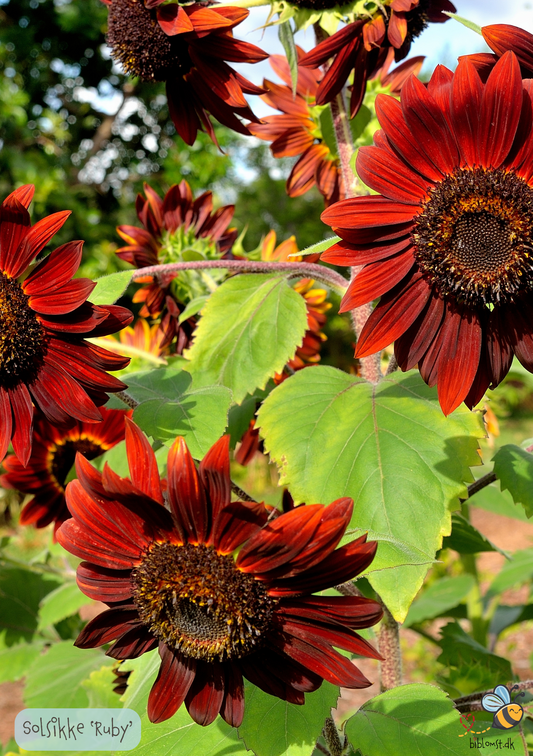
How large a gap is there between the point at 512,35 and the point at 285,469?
0.38 metres

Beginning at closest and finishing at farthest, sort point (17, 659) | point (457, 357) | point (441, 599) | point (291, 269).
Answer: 1. point (457, 357)
2. point (291, 269)
3. point (17, 659)
4. point (441, 599)

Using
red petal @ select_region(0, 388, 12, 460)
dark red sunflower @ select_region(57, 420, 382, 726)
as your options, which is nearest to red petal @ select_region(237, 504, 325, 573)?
dark red sunflower @ select_region(57, 420, 382, 726)

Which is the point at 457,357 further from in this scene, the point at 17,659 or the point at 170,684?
the point at 17,659

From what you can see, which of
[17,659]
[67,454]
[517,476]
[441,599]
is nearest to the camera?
[517,476]

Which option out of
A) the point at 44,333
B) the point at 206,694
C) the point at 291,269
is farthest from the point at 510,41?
the point at 206,694

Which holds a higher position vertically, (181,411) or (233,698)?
(181,411)

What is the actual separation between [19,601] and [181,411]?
0.82m

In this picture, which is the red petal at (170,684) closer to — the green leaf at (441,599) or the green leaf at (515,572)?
the green leaf at (441,599)

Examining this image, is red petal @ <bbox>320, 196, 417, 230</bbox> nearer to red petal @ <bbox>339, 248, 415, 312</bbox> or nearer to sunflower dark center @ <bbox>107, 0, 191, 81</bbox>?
red petal @ <bbox>339, 248, 415, 312</bbox>

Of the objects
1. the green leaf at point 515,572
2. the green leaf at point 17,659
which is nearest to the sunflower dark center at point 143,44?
the green leaf at point 17,659

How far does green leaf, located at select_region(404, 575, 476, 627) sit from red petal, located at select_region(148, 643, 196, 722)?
2.85ft

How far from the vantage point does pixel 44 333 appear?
559 millimetres

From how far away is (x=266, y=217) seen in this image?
Result: 9109 millimetres

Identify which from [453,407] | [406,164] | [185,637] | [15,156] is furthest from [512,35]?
[15,156]
